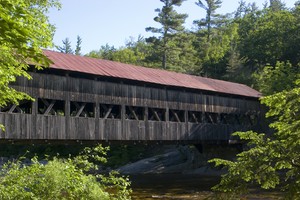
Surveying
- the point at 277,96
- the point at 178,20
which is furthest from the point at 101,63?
the point at 178,20

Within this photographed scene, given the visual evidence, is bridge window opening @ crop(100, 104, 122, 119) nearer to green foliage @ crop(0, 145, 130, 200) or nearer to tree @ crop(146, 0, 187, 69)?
green foliage @ crop(0, 145, 130, 200)

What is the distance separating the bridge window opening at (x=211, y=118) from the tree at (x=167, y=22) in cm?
2341

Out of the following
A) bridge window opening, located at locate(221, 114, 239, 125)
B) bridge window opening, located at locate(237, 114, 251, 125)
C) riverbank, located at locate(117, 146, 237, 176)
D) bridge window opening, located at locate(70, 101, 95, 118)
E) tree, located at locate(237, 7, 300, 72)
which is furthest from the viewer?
tree, located at locate(237, 7, 300, 72)

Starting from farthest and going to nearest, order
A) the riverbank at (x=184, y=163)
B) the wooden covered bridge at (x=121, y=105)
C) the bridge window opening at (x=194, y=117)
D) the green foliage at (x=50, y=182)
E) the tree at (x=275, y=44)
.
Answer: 1. the tree at (x=275, y=44)
2. the riverbank at (x=184, y=163)
3. the bridge window opening at (x=194, y=117)
4. the wooden covered bridge at (x=121, y=105)
5. the green foliage at (x=50, y=182)

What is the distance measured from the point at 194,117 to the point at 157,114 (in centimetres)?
265

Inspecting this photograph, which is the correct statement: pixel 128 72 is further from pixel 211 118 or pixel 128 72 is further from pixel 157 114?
pixel 211 118

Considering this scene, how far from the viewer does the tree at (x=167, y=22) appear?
47.0m

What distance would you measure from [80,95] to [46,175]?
37.3 ft

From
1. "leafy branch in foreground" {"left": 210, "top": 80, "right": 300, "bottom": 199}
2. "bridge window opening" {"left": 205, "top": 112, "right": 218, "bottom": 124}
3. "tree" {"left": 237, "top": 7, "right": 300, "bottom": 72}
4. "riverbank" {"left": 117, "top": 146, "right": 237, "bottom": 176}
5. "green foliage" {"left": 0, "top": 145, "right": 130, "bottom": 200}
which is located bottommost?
"riverbank" {"left": 117, "top": 146, "right": 237, "bottom": 176}

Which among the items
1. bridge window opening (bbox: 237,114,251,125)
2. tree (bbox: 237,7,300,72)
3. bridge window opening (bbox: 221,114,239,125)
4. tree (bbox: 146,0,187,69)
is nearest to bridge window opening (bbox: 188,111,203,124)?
bridge window opening (bbox: 221,114,239,125)

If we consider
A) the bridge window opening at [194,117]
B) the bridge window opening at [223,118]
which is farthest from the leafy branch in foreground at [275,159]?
the bridge window opening at [223,118]

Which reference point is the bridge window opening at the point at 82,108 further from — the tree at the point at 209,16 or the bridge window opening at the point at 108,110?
the tree at the point at 209,16

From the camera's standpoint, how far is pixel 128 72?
19.5 meters

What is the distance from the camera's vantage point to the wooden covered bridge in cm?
1551
